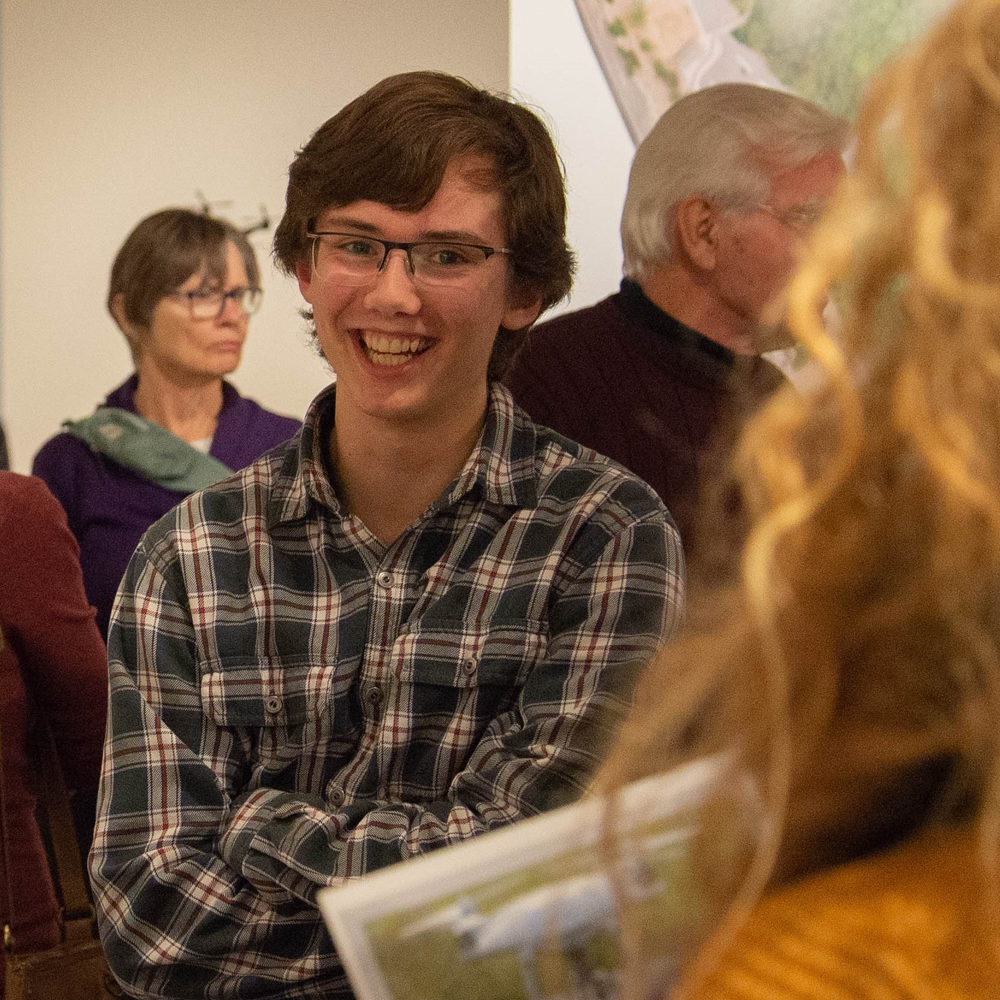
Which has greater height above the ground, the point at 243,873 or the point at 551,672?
the point at 551,672

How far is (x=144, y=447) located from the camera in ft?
9.18

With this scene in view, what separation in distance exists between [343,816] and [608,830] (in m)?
0.88

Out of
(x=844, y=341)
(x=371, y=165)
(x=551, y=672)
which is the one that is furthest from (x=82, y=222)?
(x=844, y=341)

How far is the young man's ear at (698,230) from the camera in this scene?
2.22 m

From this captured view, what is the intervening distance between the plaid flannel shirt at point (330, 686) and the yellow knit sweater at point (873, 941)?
854 mm

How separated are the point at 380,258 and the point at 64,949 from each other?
0.92 meters

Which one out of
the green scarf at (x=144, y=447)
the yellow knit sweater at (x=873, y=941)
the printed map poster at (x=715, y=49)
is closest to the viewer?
the yellow knit sweater at (x=873, y=941)

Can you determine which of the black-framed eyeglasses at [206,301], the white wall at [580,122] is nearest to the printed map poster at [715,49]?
the white wall at [580,122]

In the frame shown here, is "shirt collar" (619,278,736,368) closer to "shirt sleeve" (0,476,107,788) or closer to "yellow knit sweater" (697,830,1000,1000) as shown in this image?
"shirt sleeve" (0,476,107,788)

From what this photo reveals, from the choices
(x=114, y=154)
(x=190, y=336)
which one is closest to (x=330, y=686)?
(x=190, y=336)

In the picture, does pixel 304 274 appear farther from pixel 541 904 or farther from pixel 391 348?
pixel 541 904

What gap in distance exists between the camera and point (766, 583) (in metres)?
0.52

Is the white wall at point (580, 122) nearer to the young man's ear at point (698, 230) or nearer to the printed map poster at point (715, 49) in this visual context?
the printed map poster at point (715, 49)

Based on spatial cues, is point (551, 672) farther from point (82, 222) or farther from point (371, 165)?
point (82, 222)
